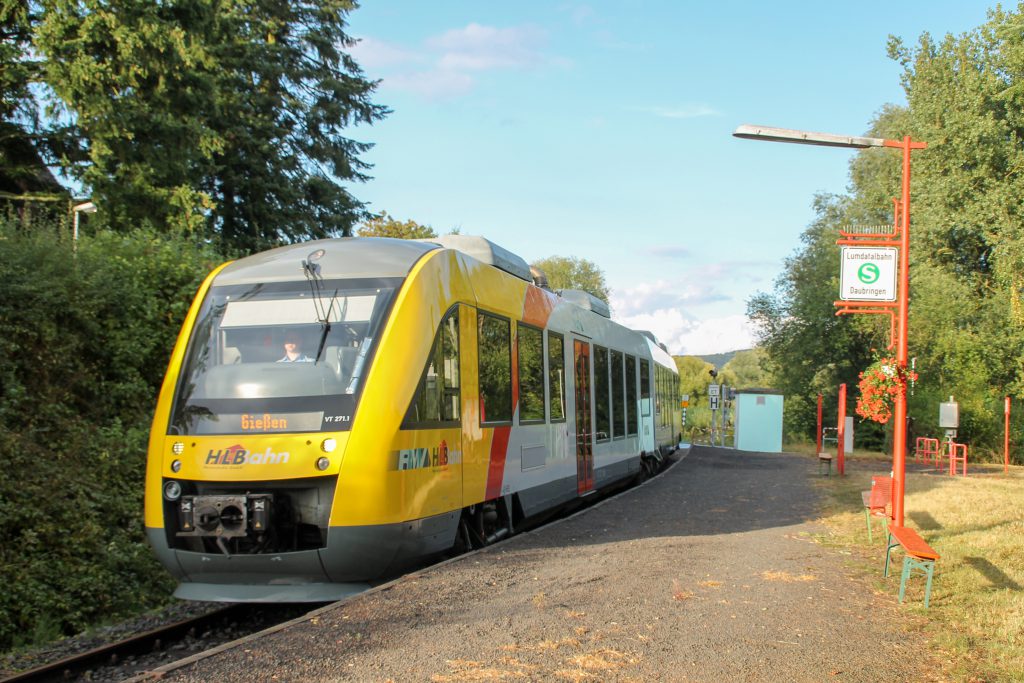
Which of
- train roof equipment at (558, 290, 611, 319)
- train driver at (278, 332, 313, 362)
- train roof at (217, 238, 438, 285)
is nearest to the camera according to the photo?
train driver at (278, 332, 313, 362)

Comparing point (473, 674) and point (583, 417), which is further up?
point (583, 417)

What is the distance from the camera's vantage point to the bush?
9.76m

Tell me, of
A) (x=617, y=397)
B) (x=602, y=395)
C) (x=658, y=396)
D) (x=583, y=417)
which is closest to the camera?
(x=583, y=417)

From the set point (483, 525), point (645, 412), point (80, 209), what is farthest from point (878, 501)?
point (80, 209)

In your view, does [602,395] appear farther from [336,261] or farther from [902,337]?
[336,261]

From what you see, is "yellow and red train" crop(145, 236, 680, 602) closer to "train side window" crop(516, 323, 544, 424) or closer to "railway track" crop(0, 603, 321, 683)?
"railway track" crop(0, 603, 321, 683)

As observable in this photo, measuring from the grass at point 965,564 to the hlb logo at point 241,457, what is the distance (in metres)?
5.13

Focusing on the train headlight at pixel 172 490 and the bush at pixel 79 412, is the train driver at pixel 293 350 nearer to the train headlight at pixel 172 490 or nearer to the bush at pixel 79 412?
the train headlight at pixel 172 490

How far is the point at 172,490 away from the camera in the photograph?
7.80m

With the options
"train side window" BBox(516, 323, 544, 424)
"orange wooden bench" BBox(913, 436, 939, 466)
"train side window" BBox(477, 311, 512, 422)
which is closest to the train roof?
"train side window" BBox(477, 311, 512, 422)

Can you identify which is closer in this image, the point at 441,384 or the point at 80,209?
the point at 441,384

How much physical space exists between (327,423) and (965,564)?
7.13m

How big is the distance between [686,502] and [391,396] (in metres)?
8.87

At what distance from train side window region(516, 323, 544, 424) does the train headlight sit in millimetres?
4231
